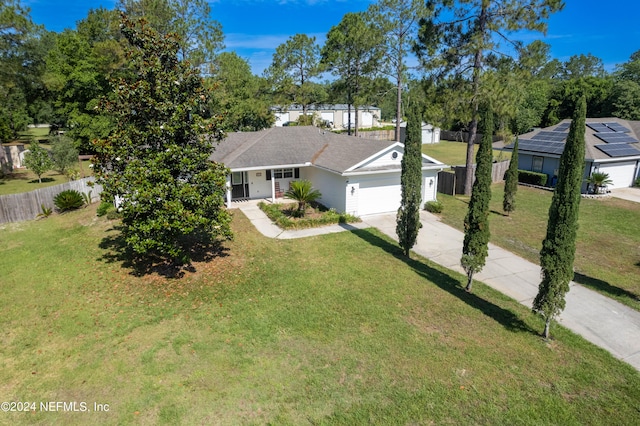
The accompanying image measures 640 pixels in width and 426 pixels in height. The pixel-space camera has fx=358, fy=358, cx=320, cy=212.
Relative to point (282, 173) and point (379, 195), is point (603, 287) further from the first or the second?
point (282, 173)

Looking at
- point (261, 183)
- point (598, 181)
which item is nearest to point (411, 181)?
point (261, 183)

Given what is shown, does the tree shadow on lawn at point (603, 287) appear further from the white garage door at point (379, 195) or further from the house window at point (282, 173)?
the house window at point (282, 173)

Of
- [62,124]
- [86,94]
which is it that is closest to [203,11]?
[86,94]

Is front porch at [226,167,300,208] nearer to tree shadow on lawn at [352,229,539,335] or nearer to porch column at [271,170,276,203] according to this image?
porch column at [271,170,276,203]

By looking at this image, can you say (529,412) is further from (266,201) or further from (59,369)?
(266,201)

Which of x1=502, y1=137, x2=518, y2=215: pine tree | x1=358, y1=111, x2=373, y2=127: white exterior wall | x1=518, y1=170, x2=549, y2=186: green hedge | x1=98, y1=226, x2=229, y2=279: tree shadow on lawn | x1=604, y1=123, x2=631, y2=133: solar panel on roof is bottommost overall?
x1=98, y1=226, x2=229, y2=279: tree shadow on lawn

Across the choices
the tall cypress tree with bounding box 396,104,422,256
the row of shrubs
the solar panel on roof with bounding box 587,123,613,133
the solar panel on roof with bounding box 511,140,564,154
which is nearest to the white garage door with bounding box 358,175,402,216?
the row of shrubs
